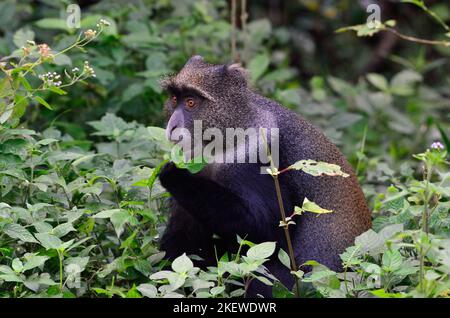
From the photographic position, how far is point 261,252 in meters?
3.88

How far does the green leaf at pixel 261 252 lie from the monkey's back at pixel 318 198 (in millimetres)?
1080

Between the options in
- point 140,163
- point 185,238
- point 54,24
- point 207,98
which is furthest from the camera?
point 54,24

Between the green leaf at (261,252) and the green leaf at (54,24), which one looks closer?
the green leaf at (261,252)

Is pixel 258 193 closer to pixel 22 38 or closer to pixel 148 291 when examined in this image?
pixel 148 291

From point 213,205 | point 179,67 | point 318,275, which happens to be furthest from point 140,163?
point 179,67

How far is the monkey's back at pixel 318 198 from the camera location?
499 cm

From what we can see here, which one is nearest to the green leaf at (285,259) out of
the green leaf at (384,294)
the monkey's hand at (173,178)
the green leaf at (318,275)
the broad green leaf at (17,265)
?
the green leaf at (318,275)

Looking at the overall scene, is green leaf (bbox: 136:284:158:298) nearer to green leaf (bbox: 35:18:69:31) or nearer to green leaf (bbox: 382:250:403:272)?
green leaf (bbox: 382:250:403:272)

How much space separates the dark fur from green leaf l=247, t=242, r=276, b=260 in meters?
0.79

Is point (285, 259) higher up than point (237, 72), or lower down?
lower down

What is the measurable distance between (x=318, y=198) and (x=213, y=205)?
0.73 meters

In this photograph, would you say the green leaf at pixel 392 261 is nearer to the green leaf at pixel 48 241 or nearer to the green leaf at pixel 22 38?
the green leaf at pixel 48 241

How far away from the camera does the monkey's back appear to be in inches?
197

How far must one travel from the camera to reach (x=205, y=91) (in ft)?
16.4
